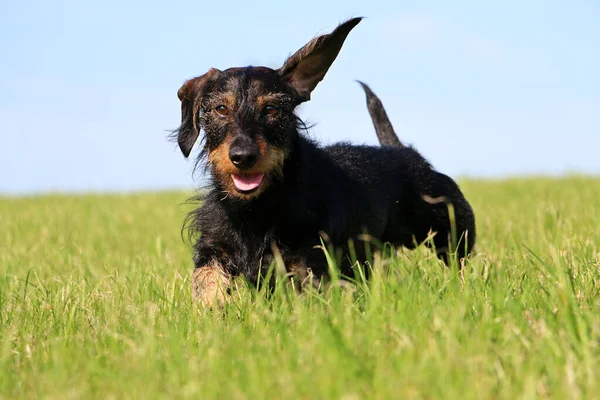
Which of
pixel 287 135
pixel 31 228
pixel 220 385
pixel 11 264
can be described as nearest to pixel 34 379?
pixel 220 385

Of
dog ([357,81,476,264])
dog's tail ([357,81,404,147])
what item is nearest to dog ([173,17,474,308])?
dog ([357,81,476,264])

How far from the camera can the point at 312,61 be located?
4.93 m

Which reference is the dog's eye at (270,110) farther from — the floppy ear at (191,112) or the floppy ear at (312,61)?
the floppy ear at (191,112)

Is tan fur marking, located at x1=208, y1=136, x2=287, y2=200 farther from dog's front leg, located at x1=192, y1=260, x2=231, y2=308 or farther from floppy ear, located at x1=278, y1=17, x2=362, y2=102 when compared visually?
floppy ear, located at x1=278, y1=17, x2=362, y2=102

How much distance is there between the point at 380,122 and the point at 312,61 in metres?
2.27

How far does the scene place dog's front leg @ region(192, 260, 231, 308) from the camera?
14.7 feet

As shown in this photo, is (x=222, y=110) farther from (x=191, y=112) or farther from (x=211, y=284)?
(x=211, y=284)

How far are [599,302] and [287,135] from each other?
220 cm

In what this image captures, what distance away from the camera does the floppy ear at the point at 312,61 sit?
482 centimetres

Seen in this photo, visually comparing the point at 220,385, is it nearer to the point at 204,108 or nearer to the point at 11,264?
the point at 204,108

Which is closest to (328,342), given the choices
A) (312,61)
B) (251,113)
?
(251,113)

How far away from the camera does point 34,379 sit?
309 cm

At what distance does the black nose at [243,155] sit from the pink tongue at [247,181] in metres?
0.16

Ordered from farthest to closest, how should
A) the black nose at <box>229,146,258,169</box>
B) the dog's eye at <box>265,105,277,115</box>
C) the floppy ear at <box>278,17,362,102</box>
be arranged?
the floppy ear at <box>278,17,362,102</box>, the dog's eye at <box>265,105,277,115</box>, the black nose at <box>229,146,258,169</box>
